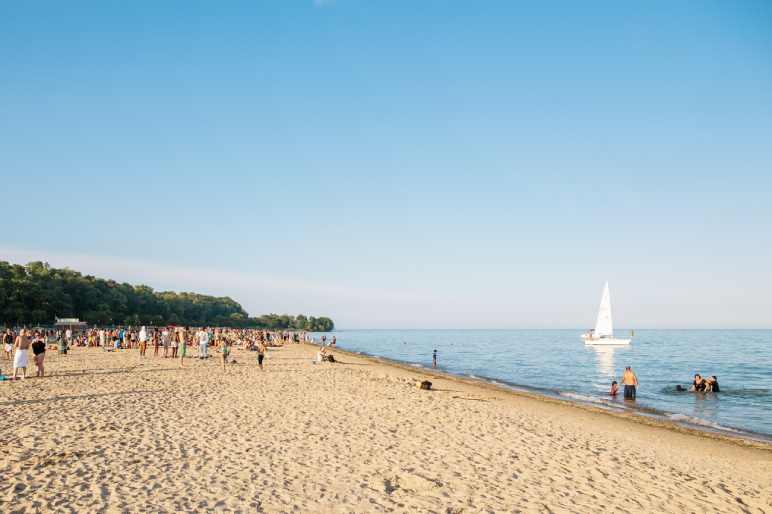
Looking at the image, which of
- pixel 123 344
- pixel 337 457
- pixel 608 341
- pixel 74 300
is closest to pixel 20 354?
pixel 337 457

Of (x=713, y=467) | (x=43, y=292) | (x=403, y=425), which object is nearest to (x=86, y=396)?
(x=403, y=425)

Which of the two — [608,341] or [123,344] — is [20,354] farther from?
[608,341]

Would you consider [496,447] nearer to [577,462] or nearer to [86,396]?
[577,462]

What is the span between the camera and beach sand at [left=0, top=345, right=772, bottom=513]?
24.7ft

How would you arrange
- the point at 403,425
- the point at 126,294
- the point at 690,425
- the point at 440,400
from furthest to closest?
the point at 126,294 < the point at 440,400 < the point at 690,425 < the point at 403,425

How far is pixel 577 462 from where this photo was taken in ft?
34.5

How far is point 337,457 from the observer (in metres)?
9.83

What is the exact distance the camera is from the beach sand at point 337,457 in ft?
24.7

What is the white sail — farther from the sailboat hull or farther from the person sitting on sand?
the person sitting on sand

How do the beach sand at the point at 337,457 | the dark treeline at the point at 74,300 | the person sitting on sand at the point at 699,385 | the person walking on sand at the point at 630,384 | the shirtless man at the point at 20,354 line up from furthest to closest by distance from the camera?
the dark treeline at the point at 74,300, the person sitting on sand at the point at 699,385, the person walking on sand at the point at 630,384, the shirtless man at the point at 20,354, the beach sand at the point at 337,457

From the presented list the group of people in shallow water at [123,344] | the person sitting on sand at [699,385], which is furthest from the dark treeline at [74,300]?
the person sitting on sand at [699,385]

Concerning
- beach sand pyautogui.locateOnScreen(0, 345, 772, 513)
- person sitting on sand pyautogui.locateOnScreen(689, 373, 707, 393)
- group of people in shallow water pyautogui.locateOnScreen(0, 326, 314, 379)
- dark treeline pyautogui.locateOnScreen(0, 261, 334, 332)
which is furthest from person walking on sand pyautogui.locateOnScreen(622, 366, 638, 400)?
dark treeline pyautogui.locateOnScreen(0, 261, 334, 332)

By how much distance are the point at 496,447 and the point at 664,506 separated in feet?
12.7

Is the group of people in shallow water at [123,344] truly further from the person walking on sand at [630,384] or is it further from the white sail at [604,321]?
the white sail at [604,321]
